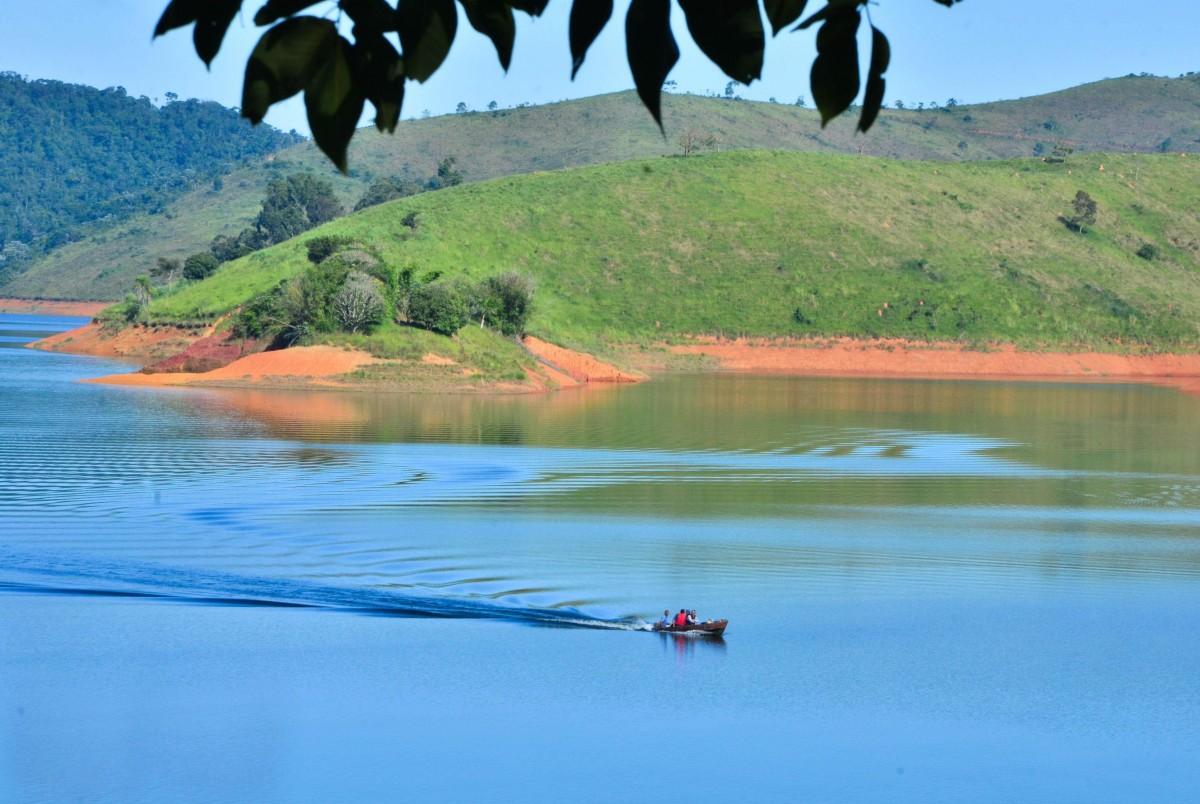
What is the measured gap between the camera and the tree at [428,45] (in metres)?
2.83

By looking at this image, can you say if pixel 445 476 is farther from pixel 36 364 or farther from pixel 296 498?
pixel 36 364

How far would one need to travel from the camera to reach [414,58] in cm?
295

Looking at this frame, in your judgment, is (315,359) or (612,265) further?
(612,265)

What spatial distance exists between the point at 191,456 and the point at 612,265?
67.6m

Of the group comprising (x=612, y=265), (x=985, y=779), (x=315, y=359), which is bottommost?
(x=985, y=779)

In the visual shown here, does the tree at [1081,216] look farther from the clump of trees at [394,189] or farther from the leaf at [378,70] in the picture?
the leaf at [378,70]

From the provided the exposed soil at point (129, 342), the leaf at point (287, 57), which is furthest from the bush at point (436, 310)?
the leaf at point (287, 57)

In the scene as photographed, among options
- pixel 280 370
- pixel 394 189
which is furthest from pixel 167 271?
pixel 280 370

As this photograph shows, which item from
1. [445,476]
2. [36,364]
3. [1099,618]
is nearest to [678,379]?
[36,364]

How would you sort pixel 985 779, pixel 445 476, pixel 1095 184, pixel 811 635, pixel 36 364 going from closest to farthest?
pixel 985 779
pixel 811 635
pixel 445 476
pixel 36 364
pixel 1095 184

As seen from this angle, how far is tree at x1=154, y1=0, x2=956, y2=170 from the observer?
2.83m

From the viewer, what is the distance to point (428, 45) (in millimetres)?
2969

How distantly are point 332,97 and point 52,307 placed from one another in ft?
542

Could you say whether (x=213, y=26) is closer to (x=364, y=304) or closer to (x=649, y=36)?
(x=649, y=36)
